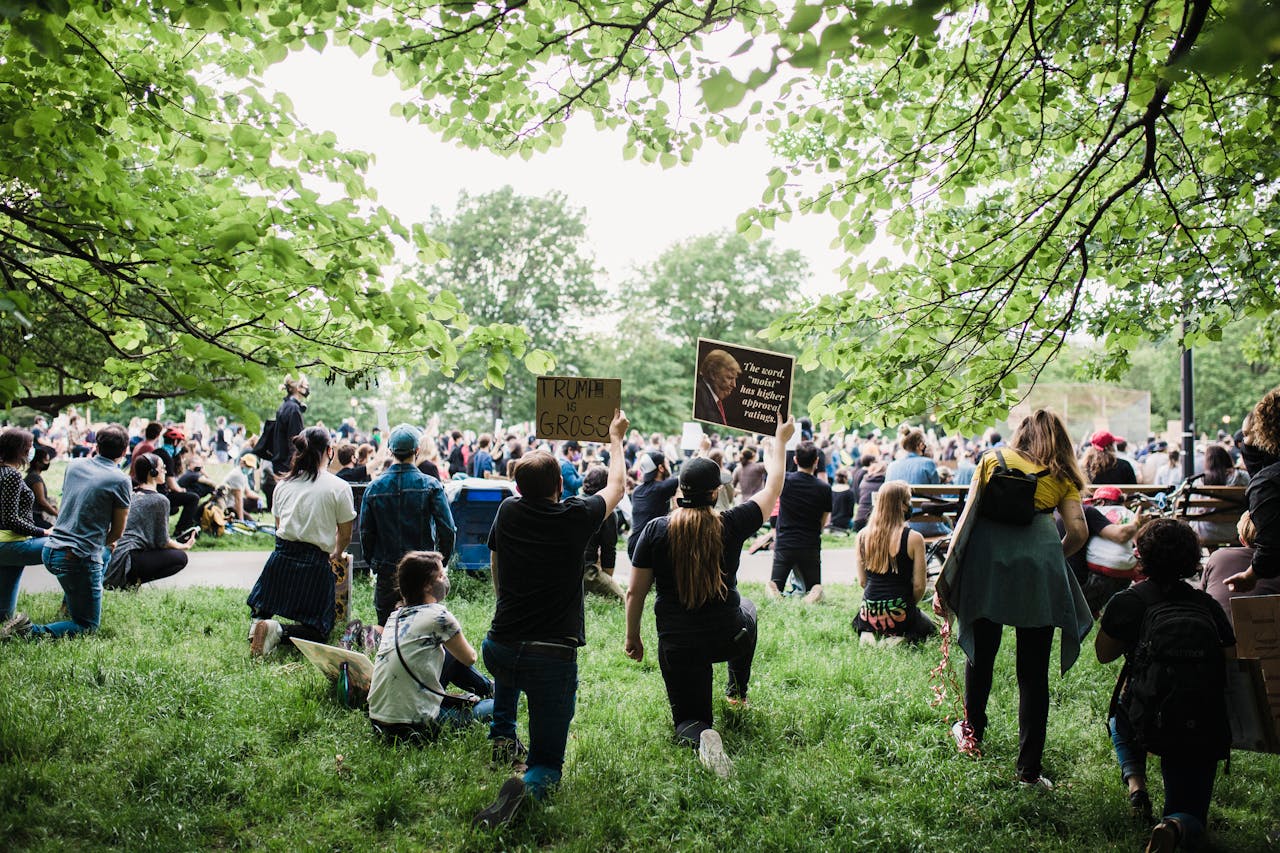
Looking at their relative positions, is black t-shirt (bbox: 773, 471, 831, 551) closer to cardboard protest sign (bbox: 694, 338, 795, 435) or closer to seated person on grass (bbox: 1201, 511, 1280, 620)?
cardboard protest sign (bbox: 694, 338, 795, 435)

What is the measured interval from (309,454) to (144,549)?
3.67 meters

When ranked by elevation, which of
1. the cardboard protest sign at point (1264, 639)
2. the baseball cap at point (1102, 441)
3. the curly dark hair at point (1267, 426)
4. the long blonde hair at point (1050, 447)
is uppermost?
the baseball cap at point (1102, 441)

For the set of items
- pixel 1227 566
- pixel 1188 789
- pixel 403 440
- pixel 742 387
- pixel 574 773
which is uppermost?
pixel 742 387

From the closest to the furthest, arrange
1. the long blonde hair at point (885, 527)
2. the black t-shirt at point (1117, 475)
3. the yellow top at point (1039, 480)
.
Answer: the yellow top at point (1039, 480) → the long blonde hair at point (885, 527) → the black t-shirt at point (1117, 475)

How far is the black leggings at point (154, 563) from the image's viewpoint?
8.99m

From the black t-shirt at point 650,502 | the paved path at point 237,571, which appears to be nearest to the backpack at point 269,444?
the paved path at point 237,571

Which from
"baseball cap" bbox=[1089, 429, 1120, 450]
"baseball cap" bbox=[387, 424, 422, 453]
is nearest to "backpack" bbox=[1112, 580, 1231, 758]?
"baseball cap" bbox=[387, 424, 422, 453]

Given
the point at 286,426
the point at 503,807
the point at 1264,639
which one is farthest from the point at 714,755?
the point at 286,426

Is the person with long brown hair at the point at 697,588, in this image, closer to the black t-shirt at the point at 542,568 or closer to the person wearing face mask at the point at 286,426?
the black t-shirt at the point at 542,568

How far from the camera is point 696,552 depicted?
4.71 metres

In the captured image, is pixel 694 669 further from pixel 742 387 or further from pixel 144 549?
pixel 144 549

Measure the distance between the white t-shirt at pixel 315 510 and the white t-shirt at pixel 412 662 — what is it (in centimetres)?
197

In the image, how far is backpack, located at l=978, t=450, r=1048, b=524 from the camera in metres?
4.55

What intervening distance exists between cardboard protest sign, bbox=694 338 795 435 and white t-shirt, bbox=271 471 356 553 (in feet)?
10.2
